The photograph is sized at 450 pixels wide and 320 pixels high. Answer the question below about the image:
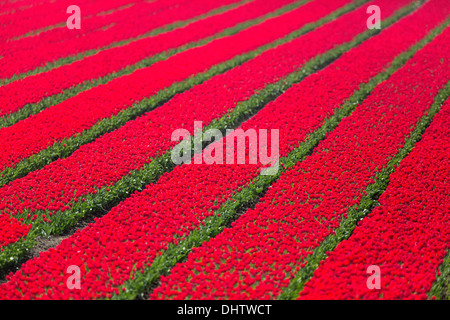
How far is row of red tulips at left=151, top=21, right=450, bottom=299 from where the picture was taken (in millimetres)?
7223

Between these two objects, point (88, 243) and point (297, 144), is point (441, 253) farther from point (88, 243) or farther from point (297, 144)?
point (88, 243)

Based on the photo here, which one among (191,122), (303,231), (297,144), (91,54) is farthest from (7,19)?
(303,231)

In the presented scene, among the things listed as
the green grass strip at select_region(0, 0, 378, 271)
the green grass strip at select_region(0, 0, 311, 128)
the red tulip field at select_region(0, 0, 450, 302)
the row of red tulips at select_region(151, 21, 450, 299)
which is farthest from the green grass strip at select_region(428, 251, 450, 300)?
the green grass strip at select_region(0, 0, 311, 128)

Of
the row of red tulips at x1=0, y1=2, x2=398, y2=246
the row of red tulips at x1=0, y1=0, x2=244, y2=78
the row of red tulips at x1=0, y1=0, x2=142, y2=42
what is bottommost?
the row of red tulips at x1=0, y1=2, x2=398, y2=246

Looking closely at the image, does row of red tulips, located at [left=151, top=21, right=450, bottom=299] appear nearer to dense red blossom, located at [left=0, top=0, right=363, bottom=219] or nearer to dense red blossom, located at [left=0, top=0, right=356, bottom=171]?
dense red blossom, located at [left=0, top=0, right=363, bottom=219]

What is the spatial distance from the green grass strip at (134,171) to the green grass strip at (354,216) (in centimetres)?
402

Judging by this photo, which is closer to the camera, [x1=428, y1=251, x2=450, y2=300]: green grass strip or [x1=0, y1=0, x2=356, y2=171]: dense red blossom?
[x1=428, y1=251, x2=450, y2=300]: green grass strip

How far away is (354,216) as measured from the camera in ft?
28.9

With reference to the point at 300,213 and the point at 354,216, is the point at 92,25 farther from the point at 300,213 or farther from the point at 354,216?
the point at 354,216

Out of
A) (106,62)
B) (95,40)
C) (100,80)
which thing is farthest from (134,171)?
(95,40)

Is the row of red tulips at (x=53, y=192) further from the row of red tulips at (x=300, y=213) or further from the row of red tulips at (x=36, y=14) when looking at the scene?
the row of red tulips at (x=36, y=14)

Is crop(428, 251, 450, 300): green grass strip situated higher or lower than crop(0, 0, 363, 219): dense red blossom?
lower

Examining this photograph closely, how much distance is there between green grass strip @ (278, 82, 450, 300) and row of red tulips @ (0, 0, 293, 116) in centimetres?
933

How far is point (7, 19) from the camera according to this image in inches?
758
